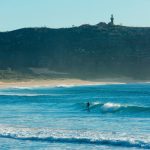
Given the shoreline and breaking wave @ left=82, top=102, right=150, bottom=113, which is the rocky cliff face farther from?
breaking wave @ left=82, top=102, right=150, bottom=113

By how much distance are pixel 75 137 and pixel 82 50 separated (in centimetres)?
10702

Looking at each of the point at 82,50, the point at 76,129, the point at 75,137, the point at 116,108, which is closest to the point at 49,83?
the point at 82,50

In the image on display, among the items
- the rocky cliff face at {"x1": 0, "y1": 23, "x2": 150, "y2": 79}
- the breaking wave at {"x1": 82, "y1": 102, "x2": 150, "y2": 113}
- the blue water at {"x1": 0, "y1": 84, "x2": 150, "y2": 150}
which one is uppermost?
the rocky cliff face at {"x1": 0, "y1": 23, "x2": 150, "y2": 79}

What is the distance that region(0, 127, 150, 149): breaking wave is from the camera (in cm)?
2733

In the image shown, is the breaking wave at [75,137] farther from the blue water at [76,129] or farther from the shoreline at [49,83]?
the shoreline at [49,83]

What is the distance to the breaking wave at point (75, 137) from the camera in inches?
1076

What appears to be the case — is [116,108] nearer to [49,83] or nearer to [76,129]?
[76,129]

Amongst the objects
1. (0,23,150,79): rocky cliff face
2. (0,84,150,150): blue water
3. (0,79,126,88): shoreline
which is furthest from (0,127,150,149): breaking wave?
(0,23,150,79): rocky cliff face

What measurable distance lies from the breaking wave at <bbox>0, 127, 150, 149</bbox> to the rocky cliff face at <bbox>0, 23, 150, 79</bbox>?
90135mm

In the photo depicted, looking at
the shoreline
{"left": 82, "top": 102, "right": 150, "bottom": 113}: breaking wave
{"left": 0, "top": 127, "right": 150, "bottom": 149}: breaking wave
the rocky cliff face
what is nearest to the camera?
{"left": 0, "top": 127, "right": 150, "bottom": 149}: breaking wave

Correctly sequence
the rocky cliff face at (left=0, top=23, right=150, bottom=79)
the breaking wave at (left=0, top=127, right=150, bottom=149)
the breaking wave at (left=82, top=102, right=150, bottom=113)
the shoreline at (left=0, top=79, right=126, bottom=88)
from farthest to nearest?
the rocky cliff face at (left=0, top=23, right=150, bottom=79), the shoreline at (left=0, top=79, right=126, bottom=88), the breaking wave at (left=82, top=102, right=150, bottom=113), the breaking wave at (left=0, top=127, right=150, bottom=149)

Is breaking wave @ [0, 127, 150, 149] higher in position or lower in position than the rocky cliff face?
lower

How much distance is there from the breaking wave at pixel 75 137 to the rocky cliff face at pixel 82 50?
9014cm

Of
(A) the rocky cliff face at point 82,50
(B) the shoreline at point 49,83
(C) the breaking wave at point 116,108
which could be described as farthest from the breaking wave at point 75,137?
(A) the rocky cliff face at point 82,50
